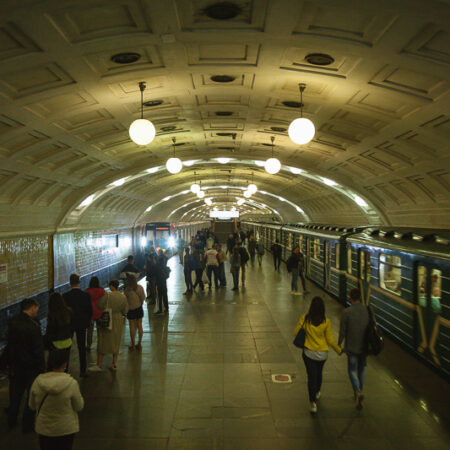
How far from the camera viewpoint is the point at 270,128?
10.5m

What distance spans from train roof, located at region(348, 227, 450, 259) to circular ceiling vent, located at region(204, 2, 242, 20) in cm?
441

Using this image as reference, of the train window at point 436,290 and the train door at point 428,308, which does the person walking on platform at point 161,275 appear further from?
the train window at point 436,290

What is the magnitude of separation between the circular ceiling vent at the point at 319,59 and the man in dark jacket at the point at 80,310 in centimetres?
470

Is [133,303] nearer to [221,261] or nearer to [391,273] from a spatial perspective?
[391,273]

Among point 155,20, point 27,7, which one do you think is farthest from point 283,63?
point 27,7

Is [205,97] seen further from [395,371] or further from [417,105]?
[395,371]

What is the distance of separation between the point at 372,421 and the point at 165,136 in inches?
336

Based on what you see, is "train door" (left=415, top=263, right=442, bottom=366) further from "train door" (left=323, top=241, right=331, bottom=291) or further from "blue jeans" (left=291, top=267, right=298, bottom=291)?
"train door" (left=323, top=241, right=331, bottom=291)

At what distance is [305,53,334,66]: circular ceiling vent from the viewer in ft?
19.3

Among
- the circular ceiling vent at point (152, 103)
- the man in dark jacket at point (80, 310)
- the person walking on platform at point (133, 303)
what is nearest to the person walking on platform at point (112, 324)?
the man in dark jacket at point (80, 310)

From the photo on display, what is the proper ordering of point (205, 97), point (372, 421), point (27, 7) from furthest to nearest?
point (205, 97) → point (372, 421) → point (27, 7)

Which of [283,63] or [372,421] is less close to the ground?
[283,63]

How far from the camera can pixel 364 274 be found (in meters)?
9.52

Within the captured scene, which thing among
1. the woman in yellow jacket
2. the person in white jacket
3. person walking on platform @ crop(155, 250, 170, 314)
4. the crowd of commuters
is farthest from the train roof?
the person in white jacket
